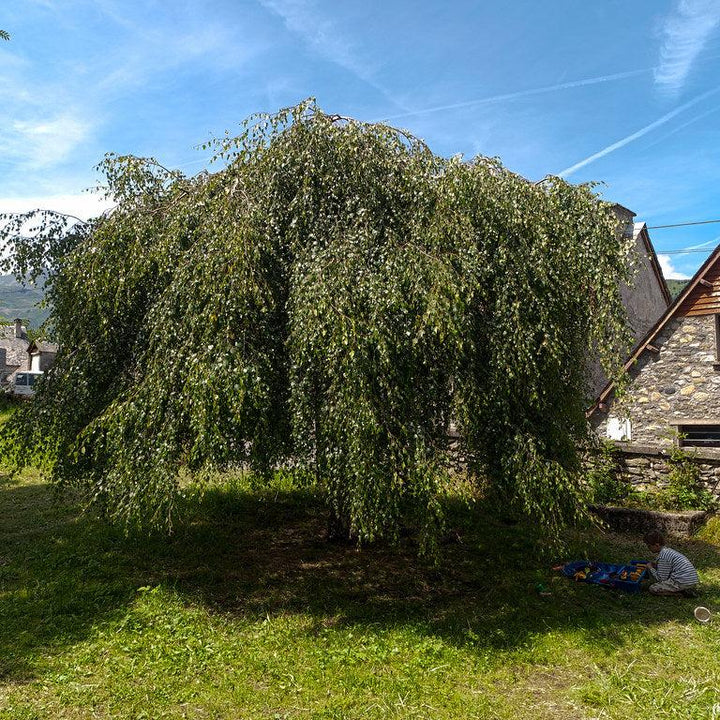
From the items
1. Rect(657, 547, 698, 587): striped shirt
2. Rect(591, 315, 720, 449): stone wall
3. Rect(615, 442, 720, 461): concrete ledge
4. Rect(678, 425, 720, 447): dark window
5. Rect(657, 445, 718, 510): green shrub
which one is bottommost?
Rect(657, 547, 698, 587): striped shirt

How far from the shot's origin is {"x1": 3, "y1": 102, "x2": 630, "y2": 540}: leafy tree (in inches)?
271

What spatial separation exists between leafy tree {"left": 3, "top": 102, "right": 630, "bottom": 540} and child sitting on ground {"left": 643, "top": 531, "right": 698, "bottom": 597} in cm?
192

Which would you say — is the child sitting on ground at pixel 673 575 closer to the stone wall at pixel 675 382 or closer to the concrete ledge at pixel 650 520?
the concrete ledge at pixel 650 520

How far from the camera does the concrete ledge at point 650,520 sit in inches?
453

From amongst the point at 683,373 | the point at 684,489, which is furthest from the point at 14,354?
the point at 684,489

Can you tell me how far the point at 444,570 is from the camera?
9812 millimetres

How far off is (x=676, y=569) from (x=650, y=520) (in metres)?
3.21

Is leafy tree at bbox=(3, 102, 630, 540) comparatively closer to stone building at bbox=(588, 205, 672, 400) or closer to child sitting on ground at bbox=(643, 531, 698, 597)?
child sitting on ground at bbox=(643, 531, 698, 597)

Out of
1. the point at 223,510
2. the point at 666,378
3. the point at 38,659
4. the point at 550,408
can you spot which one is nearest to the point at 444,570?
the point at 550,408

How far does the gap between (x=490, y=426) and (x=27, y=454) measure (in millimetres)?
6765

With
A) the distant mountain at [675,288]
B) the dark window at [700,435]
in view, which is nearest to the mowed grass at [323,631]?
the dark window at [700,435]

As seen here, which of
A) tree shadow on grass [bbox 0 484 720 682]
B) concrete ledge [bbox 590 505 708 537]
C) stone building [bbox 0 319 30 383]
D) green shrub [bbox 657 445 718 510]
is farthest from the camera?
stone building [bbox 0 319 30 383]

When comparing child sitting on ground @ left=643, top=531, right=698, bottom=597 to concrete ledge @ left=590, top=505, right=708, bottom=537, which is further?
concrete ledge @ left=590, top=505, right=708, bottom=537

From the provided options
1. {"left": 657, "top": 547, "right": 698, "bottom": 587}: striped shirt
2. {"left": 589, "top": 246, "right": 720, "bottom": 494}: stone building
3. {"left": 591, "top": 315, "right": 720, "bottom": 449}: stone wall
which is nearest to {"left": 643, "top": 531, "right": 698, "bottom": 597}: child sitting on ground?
{"left": 657, "top": 547, "right": 698, "bottom": 587}: striped shirt
